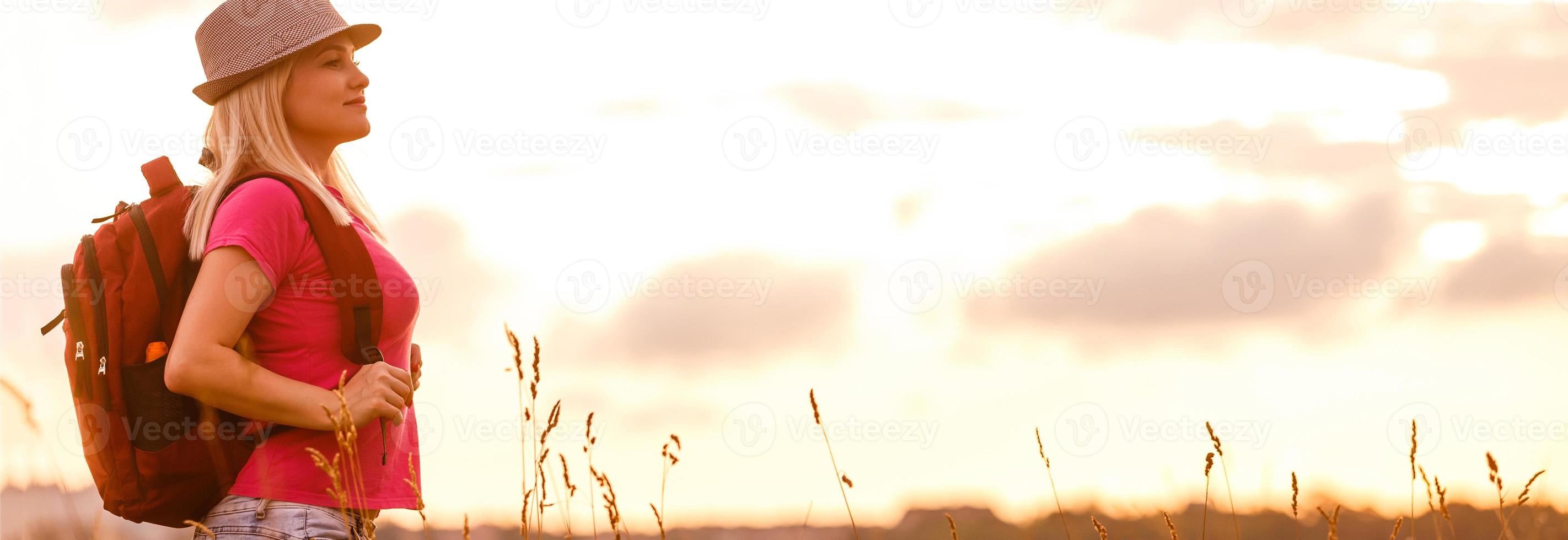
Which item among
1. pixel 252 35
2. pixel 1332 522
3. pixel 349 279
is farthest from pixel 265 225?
pixel 1332 522

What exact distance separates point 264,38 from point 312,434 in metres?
1.00

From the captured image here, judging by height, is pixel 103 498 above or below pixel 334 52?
below

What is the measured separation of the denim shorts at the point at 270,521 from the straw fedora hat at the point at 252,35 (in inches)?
40.5

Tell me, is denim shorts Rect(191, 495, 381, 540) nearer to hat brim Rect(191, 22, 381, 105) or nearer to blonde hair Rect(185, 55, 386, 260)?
blonde hair Rect(185, 55, 386, 260)

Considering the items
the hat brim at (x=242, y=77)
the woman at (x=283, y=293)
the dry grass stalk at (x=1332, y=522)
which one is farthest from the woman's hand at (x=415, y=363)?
the dry grass stalk at (x=1332, y=522)

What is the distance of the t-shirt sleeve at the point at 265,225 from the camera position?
227 centimetres

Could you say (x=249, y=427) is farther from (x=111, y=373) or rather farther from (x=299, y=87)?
(x=299, y=87)

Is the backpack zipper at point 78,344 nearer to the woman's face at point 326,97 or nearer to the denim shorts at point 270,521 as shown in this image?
→ the denim shorts at point 270,521

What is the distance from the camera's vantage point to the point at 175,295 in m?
2.39

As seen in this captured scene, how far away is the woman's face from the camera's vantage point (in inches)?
106

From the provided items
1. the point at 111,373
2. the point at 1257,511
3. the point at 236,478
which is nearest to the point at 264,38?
the point at 111,373

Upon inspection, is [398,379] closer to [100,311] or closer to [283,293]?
[283,293]

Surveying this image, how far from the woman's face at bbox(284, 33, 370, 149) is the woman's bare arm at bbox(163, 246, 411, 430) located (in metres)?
0.54

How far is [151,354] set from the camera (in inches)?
92.9
